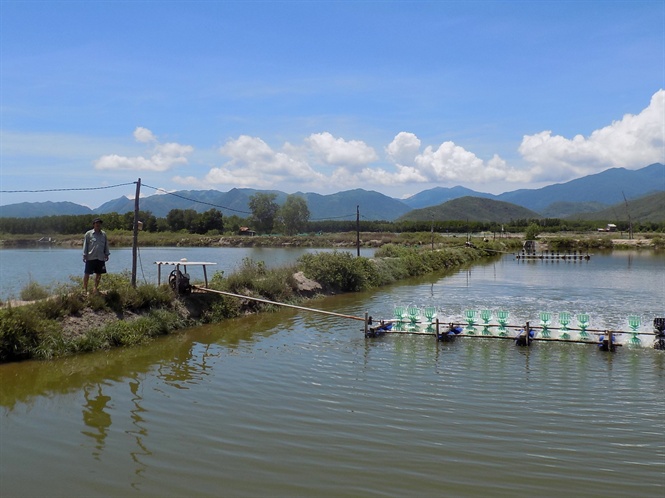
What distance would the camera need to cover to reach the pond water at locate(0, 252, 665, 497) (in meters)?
8.12

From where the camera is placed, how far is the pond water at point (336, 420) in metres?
8.12

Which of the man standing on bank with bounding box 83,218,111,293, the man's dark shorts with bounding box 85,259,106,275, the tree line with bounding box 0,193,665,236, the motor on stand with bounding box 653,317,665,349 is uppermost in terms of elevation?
the tree line with bounding box 0,193,665,236

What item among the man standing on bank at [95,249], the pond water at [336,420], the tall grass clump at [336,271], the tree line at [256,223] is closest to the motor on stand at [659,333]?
the pond water at [336,420]

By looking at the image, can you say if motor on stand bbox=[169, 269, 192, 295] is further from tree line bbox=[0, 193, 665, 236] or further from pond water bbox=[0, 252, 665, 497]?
tree line bbox=[0, 193, 665, 236]

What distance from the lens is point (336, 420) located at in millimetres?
10602

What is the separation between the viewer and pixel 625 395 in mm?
12344

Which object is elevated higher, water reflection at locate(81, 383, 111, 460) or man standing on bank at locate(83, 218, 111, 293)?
man standing on bank at locate(83, 218, 111, 293)

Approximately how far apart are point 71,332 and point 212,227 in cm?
11787

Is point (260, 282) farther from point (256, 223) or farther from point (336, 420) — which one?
point (256, 223)

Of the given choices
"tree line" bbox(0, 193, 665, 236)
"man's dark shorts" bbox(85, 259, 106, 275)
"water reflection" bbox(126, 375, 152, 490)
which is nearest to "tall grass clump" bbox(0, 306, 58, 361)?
"man's dark shorts" bbox(85, 259, 106, 275)

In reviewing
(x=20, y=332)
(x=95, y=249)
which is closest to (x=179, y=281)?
(x=95, y=249)

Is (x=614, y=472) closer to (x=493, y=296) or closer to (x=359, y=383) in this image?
(x=359, y=383)

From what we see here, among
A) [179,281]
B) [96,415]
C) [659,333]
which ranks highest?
[179,281]

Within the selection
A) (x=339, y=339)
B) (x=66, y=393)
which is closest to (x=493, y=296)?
(x=339, y=339)
